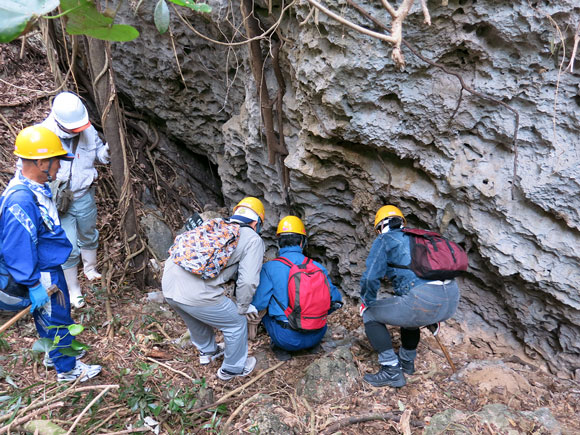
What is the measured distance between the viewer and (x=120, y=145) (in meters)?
3.76

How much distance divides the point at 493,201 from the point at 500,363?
1.43 m

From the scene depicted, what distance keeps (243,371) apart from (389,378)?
1218 mm

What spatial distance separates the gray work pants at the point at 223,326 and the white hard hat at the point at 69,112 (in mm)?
1795

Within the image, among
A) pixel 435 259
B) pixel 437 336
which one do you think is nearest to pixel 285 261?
pixel 435 259

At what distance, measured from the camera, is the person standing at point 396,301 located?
2.91 meters

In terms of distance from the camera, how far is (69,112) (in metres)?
3.33

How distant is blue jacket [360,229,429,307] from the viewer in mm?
2968

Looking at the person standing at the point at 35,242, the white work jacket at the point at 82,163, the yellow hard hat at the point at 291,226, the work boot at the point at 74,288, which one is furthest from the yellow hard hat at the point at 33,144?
the yellow hard hat at the point at 291,226

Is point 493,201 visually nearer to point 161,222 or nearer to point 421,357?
point 421,357

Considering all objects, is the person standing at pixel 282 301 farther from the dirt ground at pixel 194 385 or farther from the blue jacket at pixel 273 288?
the dirt ground at pixel 194 385

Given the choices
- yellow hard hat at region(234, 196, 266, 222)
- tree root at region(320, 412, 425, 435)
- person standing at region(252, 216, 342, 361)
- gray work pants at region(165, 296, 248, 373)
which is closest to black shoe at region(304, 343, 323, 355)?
person standing at region(252, 216, 342, 361)

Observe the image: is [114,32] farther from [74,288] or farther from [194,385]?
[74,288]

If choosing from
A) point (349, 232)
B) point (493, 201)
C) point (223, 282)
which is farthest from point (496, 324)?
point (223, 282)

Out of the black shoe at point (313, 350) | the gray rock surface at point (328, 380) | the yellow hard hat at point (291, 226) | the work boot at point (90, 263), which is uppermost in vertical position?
the yellow hard hat at point (291, 226)
